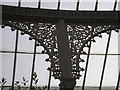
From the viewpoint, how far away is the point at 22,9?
33.7 feet

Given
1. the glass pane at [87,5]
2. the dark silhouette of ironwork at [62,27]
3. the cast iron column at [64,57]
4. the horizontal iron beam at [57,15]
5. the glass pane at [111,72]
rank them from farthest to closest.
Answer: the glass pane at [111,72]
the glass pane at [87,5]
the horizontal iron beam at [57,15]
the dark silhouette of ironwork at [62,27]
the cast iron column at [64,57]

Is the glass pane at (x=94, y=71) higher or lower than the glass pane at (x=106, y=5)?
lower

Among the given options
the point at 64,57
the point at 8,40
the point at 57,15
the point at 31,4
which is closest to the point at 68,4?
the point at 57,15

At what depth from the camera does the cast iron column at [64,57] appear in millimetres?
7669

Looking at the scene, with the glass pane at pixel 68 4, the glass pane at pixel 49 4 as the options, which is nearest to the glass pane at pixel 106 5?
the glass pane at pixel 68 4

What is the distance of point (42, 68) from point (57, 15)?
347 centimetres

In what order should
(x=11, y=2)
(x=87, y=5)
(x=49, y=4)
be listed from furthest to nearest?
(x=87, y=5) → (x=49, y=4) → (x=11, y=2)

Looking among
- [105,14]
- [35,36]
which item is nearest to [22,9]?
[35,36]

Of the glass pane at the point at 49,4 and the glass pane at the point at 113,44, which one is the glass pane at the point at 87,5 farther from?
the glass pane at the point at 113,44

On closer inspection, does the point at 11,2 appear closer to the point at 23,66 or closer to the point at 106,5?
the point at 23,66

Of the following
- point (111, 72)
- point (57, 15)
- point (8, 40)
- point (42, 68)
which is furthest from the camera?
point (111, 72)

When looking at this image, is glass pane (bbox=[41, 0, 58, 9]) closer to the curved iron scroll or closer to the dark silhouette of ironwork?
the dark silhouette of ironwork

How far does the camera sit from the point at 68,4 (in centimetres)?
1141

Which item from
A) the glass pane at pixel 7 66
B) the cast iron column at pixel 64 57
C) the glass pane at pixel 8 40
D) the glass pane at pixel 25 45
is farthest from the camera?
the glass pane at pixel 7 66
